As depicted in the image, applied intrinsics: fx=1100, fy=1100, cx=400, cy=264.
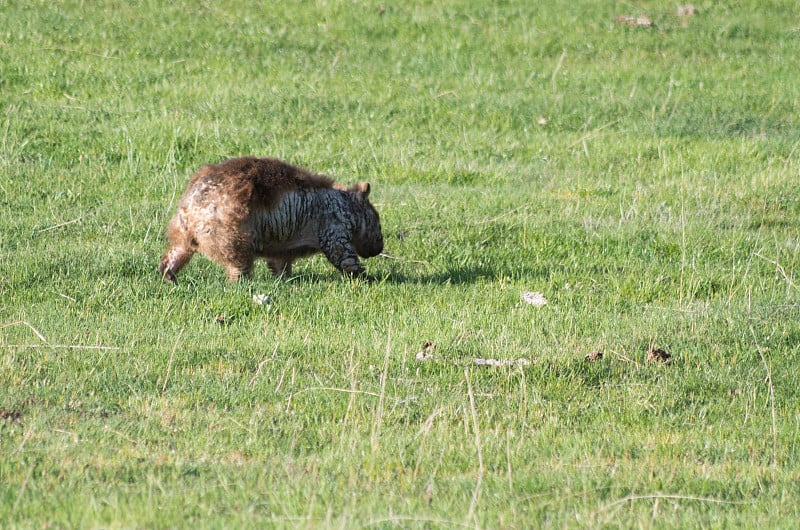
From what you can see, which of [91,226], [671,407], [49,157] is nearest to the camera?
[671,407]

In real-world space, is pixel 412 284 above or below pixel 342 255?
below

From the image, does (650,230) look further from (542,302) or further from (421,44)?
(421,44)

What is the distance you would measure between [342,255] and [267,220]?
0.73 metres

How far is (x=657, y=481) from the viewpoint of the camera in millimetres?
5137

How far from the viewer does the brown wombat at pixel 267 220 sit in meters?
8.02

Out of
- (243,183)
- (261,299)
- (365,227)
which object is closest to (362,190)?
(365,227)

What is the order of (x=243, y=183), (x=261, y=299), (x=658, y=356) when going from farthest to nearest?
(x=243, y=183)
(x=261, y=299)
(x=658, y=356)

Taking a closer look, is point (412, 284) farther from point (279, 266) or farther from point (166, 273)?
point (166, 273)

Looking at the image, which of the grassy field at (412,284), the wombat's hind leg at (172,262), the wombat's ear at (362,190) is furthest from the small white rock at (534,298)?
the wombat's hind leg at (172,262)

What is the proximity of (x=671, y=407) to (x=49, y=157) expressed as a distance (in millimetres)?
7893

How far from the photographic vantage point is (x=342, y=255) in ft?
28.7

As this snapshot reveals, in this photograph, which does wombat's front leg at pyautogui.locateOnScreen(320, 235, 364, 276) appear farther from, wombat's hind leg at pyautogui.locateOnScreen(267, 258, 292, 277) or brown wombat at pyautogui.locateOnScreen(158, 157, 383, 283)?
wombat's hind leg at pyautogui.locateOnScreen(267, 258, 292, 277)

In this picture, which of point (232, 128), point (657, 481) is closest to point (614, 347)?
point (657, 481)

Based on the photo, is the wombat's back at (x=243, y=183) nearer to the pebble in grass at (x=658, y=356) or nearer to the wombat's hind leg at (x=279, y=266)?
the wombat's hind leg at (x=279, y=266)
